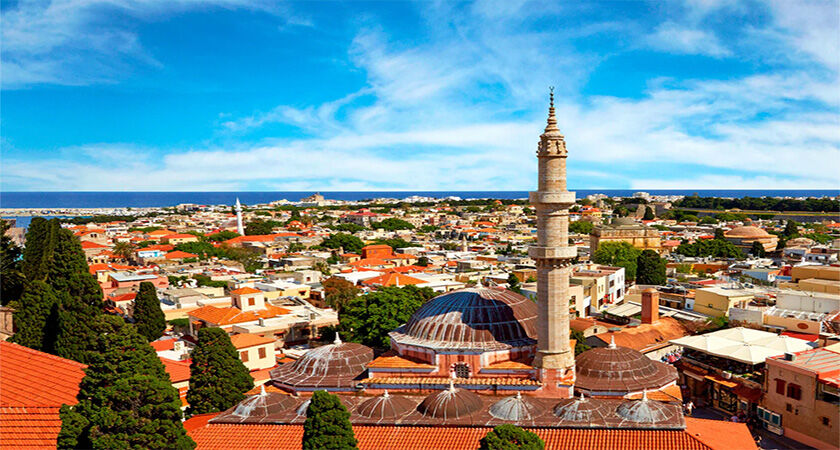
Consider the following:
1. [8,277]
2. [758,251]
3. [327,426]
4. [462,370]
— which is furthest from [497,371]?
[758,251]

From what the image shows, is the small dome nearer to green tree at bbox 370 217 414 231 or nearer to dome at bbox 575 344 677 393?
dome at bbox 575 344 677 393

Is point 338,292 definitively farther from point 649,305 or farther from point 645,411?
point 645,411

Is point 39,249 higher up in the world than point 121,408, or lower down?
higher up

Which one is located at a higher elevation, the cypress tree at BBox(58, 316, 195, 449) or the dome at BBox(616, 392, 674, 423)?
the cypress tree at BBox(58, 316, 195, 449)

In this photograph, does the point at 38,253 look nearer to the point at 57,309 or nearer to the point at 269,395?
the point at 57,309

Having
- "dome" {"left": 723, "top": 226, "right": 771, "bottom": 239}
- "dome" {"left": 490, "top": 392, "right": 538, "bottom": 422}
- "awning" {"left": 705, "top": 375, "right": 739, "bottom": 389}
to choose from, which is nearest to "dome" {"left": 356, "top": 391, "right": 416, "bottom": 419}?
"dome" {"left": 490, "top": 392, "right": 538, "bottom": 422}

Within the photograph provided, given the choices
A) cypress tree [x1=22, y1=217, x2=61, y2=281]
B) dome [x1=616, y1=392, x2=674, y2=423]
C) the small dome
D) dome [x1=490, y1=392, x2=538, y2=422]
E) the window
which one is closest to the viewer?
dome [x1=616, y1=392, x2=674, y2=423]
